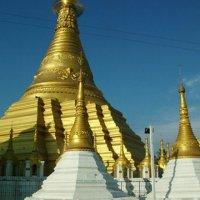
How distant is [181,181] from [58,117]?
52.1ft

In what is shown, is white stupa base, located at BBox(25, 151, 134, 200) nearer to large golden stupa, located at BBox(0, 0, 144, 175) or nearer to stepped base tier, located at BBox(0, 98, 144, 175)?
large golden stupa, located at BBox(0, 0, 144, 175)

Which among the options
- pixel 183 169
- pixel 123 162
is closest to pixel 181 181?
pixel 183 169

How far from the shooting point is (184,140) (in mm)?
14352

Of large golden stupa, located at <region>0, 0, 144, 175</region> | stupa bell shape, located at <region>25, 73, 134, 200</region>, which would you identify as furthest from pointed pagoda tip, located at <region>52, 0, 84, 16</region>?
stupa bell shape, located at <region>25, 73, 134, 200</region>

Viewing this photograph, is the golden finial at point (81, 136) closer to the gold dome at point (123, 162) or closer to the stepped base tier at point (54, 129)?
the gold dome at point (123, 162)

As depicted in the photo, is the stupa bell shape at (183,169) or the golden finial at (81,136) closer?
the golden finial at (81,136)

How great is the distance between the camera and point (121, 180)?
2083 cm

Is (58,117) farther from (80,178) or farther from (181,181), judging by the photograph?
(80,178)

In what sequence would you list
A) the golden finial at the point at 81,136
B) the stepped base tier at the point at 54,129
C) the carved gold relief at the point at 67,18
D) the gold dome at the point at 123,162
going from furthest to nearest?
the carved gold relief at the point at 67,18, the stepped base tier at the point at 54,129, the gold dome at the point at 123,162, the golden finial at the point at 81,136

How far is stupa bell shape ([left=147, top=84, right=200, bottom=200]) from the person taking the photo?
1304 centimetres

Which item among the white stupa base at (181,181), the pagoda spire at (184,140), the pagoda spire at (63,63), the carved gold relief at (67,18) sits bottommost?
the white stupa base at (181,181)

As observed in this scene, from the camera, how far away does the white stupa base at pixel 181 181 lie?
1294 centimetres

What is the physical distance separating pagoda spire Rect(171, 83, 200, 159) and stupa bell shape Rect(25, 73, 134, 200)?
3125 millimetres

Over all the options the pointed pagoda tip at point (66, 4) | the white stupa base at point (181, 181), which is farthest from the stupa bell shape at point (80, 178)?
the pointed pagoda tip at point (66, 4)
